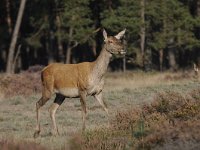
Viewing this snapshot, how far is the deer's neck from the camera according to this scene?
1627 cm

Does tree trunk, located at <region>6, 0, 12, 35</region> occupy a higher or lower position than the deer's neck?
lower

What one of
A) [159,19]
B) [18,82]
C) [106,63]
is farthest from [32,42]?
[106,63]

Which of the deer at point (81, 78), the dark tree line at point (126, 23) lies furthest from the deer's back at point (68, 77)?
the dark tree line at point (126, 23)

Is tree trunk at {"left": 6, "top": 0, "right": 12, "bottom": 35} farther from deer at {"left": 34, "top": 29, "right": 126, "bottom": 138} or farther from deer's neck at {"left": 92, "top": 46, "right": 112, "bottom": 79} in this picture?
deer's neck at {"left": 92, "top": 46, "right": 112, "bottom": 79}

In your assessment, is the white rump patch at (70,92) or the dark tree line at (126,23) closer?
the white rump patch at (70,92)

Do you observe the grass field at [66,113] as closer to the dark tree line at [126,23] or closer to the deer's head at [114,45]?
Result: the deer's head at [114,45]

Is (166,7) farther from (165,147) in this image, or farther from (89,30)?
(165,147)

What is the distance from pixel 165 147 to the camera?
11703mm

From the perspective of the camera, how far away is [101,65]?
16.6 meters

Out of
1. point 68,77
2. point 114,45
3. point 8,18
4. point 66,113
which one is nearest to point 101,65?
point 114,45

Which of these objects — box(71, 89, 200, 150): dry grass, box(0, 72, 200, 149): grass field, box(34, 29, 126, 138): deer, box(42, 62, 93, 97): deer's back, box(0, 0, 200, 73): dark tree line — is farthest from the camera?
box(0, 0, 200, 73): dark tree line

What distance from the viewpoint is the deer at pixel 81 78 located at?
16094 mm

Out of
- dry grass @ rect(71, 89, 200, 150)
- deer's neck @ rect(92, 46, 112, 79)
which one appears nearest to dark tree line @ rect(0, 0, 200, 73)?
deer's neck @ rect(92, 46, 112, 79)

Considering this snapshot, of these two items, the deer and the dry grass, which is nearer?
the dry grass
